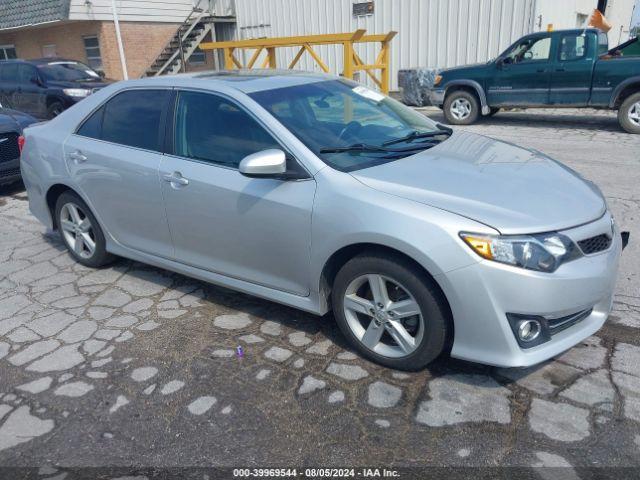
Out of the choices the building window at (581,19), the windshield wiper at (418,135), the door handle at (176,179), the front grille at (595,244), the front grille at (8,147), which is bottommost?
the front grille at (8,147)

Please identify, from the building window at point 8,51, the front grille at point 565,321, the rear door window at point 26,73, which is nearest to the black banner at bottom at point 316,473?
the front grille at point 565,321

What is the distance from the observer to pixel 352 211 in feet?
9.64

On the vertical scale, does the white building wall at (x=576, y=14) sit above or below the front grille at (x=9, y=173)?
above

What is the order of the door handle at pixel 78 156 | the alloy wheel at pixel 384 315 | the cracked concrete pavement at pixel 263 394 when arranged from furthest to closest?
the door handle at pixel 78 156
the alloy wheel at pixel 384 315
the cracked concrete pavement at pixel 263 394

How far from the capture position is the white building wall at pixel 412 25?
13570 mm

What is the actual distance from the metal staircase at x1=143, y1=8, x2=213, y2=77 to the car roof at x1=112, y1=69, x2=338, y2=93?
633 inches

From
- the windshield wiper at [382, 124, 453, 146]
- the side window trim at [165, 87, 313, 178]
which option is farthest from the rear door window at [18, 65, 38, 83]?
the windshield wiper at [382, 124, 453, 146]

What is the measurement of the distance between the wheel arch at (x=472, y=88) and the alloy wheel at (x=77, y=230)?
882 cm

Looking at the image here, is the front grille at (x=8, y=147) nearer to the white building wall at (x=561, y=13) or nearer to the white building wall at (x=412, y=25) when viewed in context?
the white building wall at (x=412, y=25)

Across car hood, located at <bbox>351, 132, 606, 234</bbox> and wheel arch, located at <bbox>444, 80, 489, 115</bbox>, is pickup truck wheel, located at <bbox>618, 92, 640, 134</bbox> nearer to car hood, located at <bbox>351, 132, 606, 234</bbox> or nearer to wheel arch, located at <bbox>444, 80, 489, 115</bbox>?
wheel arch, located at <bbox>444, 80, 489, 115</bbox>

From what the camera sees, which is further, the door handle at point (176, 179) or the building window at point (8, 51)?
the building window at point (8, 51)

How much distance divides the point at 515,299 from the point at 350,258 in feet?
3.02

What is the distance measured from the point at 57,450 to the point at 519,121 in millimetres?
11540

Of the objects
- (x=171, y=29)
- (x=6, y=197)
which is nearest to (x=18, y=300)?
(x=6, y=197)
